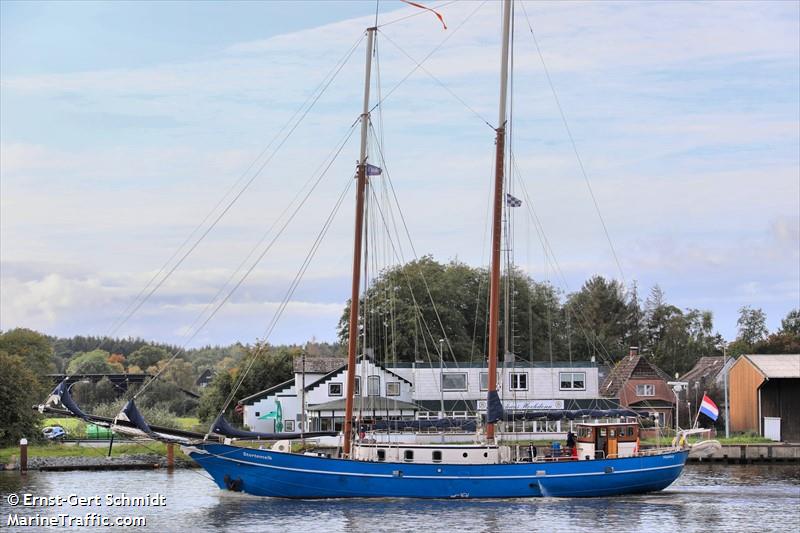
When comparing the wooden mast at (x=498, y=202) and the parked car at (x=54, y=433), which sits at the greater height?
the wooden mast at (x=498, y=202)

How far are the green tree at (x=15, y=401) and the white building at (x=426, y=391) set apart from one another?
19.9 metres

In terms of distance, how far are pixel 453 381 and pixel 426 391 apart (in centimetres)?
250

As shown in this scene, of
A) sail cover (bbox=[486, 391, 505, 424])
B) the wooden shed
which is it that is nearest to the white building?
the wooden shed

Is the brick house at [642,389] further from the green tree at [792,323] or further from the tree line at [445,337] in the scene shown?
the green tree at [792,323]

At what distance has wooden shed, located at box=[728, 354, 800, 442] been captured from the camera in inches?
3775

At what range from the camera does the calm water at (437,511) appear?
51219mm

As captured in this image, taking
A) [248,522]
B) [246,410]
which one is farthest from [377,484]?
[246,410]

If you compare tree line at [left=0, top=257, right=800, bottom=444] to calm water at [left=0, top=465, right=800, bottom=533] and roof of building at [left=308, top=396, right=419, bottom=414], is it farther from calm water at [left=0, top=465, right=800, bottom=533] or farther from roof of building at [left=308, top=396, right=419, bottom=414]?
calm water at [left=0, top=465, right=800, bottom=533]

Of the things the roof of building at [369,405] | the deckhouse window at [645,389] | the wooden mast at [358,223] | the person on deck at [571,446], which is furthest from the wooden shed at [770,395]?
the wooden mast at [358,223]

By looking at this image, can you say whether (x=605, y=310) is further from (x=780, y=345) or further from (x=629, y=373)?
(x=629, y=373)

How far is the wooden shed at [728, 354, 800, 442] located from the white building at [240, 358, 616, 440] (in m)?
13.0

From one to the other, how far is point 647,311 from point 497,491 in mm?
107448

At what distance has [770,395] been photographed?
9731 cm

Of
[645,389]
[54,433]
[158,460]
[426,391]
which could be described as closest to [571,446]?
[158,460]
